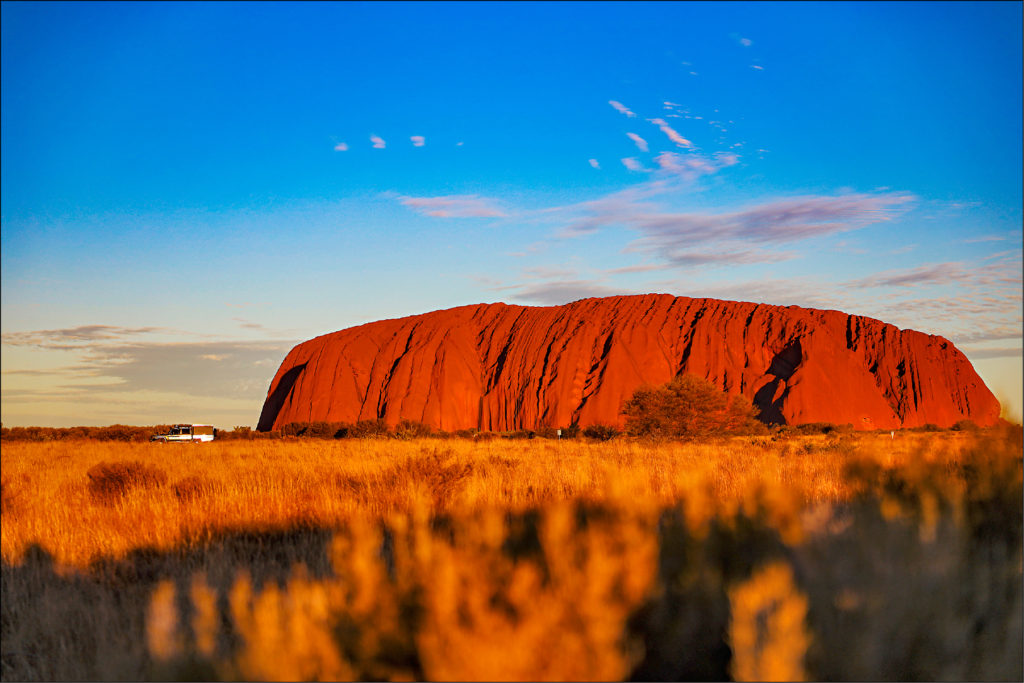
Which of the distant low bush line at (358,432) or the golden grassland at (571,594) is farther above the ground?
the golden grassland at (571,594)

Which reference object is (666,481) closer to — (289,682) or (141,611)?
(141,611)

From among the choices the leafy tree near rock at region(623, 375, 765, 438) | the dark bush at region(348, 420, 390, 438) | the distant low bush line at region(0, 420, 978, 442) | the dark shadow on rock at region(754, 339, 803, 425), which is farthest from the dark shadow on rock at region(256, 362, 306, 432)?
the leafy tree near rock at region(623, 375, 765, 438)

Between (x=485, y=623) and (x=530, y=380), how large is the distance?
206ft

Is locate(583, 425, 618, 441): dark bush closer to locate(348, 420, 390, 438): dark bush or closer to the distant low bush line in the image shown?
the distant low bush line

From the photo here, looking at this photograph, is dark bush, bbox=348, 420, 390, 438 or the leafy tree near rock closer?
the leafy tree near rock

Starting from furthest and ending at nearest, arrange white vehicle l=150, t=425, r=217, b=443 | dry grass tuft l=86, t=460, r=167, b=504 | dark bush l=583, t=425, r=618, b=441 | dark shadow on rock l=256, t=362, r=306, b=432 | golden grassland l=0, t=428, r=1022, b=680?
dark shadow on rock l=256, t=362, r=306, b=432, dark bush l=583, t=425, r=618, b=441, white vehicle l=150, t=425, r=217, b=443, dry grass tuft l=86, t=460, r=167, b=504, golden grassland l=0, t=428, r=1022, b=680

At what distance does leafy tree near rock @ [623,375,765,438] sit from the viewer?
30.7m

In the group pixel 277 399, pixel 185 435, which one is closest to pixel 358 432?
pixel 185 435

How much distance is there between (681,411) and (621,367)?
31234mm

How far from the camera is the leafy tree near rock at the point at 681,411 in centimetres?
3070

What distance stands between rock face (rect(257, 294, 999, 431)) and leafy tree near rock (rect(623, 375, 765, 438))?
84.1ft

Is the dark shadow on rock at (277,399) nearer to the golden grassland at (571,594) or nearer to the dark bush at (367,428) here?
the dark bush at (367,428)

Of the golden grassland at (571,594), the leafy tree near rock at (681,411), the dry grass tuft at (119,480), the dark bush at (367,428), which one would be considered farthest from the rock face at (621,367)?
the golden grassland at (571,594)

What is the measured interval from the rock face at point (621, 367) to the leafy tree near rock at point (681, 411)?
2564cm
